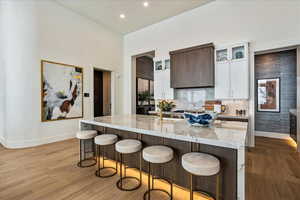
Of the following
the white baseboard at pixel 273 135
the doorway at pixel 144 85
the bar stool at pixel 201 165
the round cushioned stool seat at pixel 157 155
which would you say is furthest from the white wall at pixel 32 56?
the white baseboard at pixel 273 135

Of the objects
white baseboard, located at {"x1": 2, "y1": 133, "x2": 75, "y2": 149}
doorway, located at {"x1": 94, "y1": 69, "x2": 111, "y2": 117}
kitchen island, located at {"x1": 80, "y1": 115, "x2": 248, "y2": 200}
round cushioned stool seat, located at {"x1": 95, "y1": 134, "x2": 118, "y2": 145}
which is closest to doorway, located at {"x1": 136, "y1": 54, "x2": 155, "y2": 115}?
doorway, located at {"x1": 94, "y1": 69, "x2": 111, "y2": 117}

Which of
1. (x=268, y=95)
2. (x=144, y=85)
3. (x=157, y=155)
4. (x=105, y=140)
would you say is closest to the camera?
(x=157, y=155)

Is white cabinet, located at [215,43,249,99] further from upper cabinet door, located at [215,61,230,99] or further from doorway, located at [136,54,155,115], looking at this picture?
doorway, located at [136,54,155,115]

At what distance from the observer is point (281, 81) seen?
4250 millimetres

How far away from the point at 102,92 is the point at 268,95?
6040 mm

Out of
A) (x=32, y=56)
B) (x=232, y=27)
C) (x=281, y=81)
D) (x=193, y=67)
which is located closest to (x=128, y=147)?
(x=193, y=67)

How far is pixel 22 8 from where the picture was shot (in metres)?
3.38

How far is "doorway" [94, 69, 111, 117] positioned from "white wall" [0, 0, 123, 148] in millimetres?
1506

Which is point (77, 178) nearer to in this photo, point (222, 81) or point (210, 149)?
point (210, 149)

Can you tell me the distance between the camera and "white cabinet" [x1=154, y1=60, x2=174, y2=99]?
439 cm

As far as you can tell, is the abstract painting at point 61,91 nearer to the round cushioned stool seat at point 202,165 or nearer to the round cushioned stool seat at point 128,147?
the round cushioned stool seat at point 128,147

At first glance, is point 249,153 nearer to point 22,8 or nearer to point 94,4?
point 94,4

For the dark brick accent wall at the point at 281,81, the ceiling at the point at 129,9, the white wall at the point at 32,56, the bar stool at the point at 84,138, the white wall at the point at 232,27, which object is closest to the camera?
the bar stool at the point at 84,138

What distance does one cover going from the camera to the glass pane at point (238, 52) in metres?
3.29
